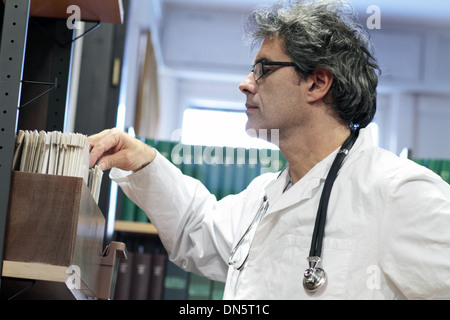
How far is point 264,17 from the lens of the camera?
179cm

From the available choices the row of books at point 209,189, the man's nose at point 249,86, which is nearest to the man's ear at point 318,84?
the man's nose at point 249,86

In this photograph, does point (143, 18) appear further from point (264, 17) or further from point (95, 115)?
point (264, 17)

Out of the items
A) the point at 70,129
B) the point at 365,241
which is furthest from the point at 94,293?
the point at 70,129

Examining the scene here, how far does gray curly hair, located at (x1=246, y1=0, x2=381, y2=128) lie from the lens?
5.48 feet

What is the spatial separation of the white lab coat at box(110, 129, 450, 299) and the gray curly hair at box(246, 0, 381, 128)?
11 cm

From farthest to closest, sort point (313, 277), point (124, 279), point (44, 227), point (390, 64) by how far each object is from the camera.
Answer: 1. point (390, 64)
2. point (124, 279)
3. point (313, 277)
4. point (44, 227)

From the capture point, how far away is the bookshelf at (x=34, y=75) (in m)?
1.08

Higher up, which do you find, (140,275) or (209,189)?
(209,189)

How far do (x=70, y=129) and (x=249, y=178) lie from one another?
2.90 feet

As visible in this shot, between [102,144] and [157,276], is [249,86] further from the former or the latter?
[157,276]

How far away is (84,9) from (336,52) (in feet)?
2.15

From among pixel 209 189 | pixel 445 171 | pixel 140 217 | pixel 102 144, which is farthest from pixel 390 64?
pixel 102 144

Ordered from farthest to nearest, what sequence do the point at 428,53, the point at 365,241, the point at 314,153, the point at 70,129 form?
the point at 428,53 → the point at 70,129 → the point at 314,153 → the point at 365,241

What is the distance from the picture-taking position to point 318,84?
1678 mm
